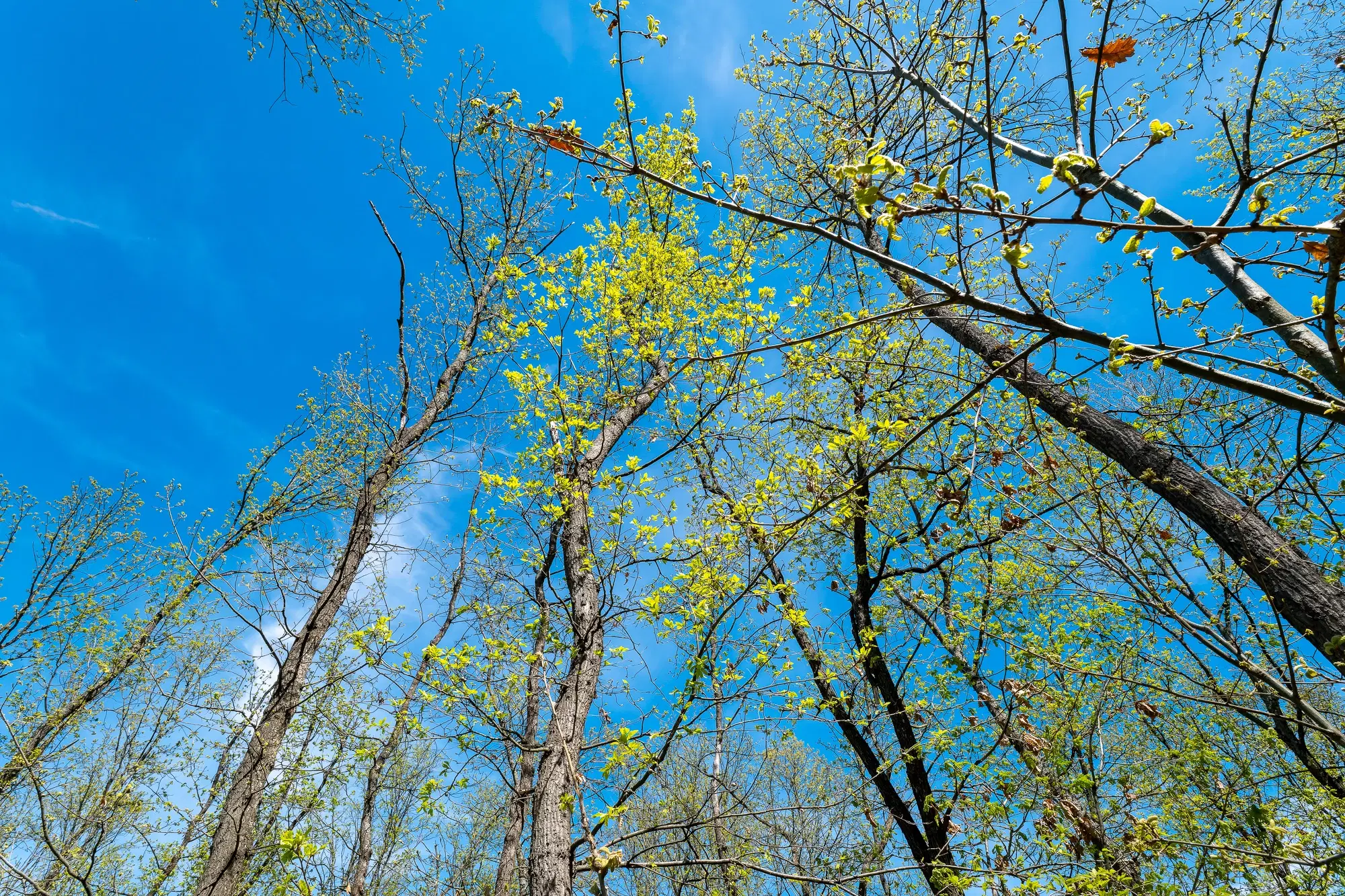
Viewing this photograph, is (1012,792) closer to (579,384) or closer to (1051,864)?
(1051,864)

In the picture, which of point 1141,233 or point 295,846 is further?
point 295,846

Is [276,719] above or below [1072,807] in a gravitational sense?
above

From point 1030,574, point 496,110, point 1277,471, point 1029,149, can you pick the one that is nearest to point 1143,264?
point 496,110

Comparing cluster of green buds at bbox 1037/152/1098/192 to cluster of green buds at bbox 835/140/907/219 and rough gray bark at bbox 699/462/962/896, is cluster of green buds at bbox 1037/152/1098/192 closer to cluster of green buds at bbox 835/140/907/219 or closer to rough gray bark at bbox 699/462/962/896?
cluster of green buds at bbox 835/140/907/219

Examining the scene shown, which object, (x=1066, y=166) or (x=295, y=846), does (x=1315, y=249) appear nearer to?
(x=1066, y=166)

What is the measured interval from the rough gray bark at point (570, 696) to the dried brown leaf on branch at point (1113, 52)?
1.80 metres

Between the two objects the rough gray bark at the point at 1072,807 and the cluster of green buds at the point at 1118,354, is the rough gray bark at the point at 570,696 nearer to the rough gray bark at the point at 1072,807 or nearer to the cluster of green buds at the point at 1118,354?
the cluster of green buds at the point at 1118,354

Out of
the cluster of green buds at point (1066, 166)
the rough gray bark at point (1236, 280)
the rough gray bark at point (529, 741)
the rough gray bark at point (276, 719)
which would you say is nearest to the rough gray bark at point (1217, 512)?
the rough gray bark at point (1236, 280)

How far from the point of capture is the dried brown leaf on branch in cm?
153

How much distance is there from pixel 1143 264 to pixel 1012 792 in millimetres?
4165

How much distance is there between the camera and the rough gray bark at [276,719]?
4.31 metres

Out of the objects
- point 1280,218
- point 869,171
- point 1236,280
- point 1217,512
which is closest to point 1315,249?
point 1280,218

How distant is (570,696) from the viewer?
13.1ft

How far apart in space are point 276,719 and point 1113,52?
628 cm
